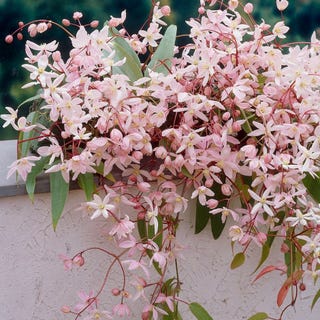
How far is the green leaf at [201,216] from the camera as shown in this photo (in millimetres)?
1582

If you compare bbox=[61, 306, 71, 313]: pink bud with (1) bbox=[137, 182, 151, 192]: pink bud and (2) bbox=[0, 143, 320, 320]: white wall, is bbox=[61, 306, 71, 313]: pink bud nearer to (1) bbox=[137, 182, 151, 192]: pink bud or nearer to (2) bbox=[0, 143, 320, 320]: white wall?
(2) bbox=[0, 143, 320, 320]: white wall

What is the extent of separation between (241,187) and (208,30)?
33 cm

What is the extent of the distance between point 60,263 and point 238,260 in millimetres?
389

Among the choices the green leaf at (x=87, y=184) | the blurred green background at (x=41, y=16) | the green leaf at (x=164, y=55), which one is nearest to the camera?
the green leaf at (x=87, y=184)

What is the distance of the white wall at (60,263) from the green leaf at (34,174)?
12 centimetres

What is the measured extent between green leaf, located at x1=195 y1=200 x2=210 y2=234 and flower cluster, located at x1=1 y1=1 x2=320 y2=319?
4cm

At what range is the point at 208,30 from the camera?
1.47 meters

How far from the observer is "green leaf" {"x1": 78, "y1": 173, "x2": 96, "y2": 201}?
4.62 feet

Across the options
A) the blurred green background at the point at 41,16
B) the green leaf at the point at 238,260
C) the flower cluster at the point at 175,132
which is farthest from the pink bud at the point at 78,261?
the blurred green background at the point at 41,16

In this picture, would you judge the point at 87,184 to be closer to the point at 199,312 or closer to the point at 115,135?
the point at 115,135

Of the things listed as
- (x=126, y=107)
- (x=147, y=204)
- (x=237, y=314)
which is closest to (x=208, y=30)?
(x=126, y=107)

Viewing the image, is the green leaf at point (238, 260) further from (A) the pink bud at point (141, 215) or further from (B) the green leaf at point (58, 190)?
(B) the green leaf at point (58, 190)

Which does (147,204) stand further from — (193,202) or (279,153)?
(279,153)

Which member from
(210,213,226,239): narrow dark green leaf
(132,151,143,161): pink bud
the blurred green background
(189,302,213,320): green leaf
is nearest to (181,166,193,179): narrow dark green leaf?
(132,151,143,161): pink bud
